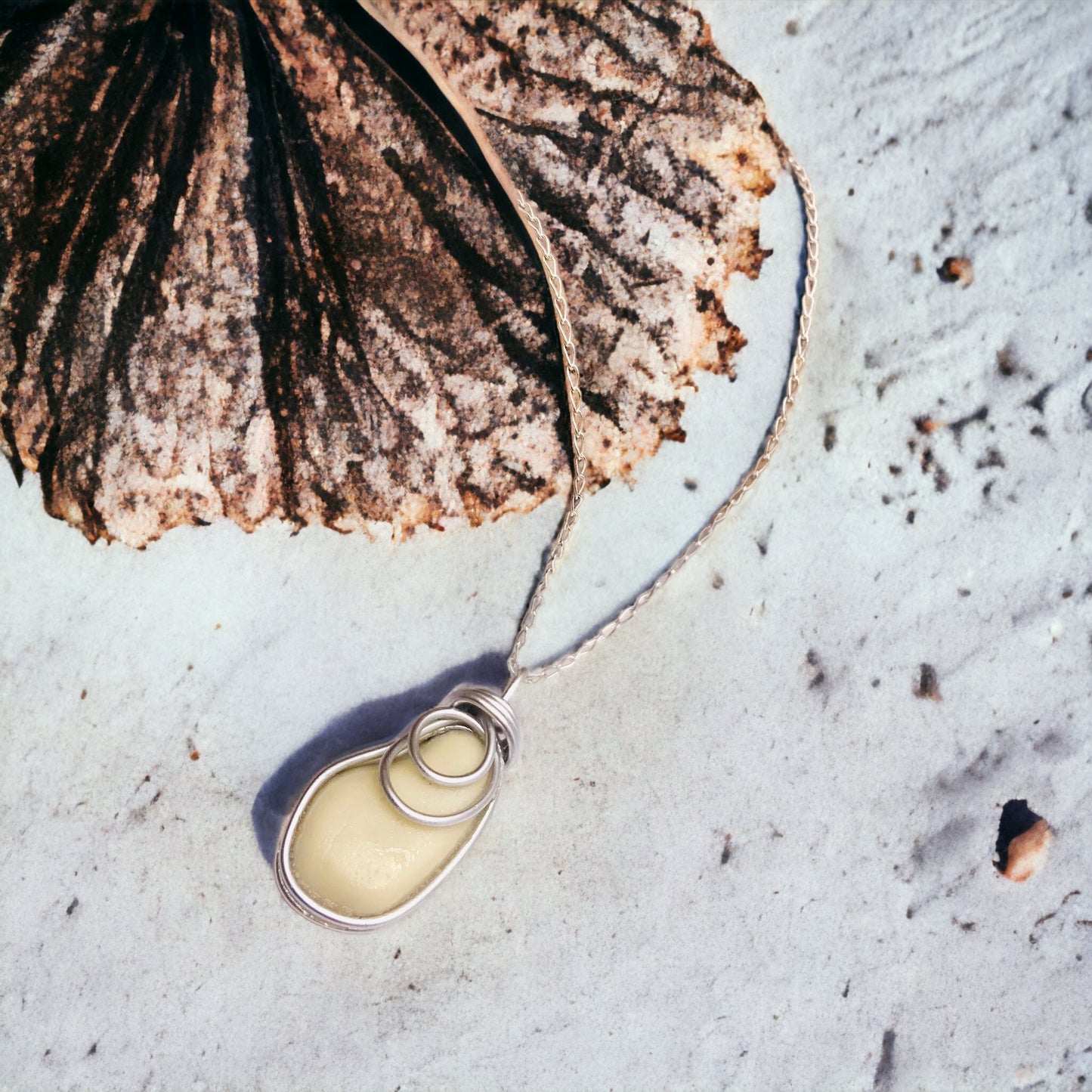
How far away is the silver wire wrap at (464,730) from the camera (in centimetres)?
108

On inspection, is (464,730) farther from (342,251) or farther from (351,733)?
(342,251)

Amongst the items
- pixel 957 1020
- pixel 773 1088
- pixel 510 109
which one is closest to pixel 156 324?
pixel 510 109

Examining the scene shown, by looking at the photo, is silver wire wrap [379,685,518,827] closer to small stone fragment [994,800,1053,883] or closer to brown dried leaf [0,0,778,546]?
brown dried leaf [0,0,778,546]

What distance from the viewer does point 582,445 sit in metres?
1.23

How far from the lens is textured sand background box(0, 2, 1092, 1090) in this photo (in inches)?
46.8

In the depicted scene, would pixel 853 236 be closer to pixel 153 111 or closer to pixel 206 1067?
pixel 153 111

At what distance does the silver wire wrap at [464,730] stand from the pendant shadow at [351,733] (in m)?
0.05

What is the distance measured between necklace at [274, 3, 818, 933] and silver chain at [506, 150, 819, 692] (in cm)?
2

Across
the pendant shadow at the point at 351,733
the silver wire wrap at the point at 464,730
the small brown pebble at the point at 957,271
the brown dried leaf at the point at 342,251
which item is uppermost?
the small brown pebble at the point at 957,271

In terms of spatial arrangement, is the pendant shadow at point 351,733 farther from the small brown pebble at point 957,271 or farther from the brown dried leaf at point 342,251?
the small brown pebble at point 957,271

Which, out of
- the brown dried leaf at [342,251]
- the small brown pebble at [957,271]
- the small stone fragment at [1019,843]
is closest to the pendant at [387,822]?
the brown dried leaf at [342,251]

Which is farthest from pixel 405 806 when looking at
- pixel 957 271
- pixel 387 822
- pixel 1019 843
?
pixel 957 271

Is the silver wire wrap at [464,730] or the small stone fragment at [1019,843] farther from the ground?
the small stone fragment at [1019,843]

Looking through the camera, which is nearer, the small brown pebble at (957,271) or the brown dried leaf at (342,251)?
the brown dried leaf at (342,251)
